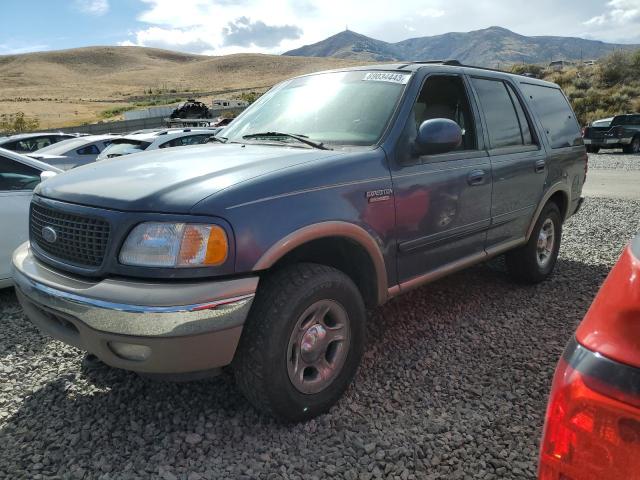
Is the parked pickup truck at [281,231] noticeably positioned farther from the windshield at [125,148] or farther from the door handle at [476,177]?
the windshield at [125,148]

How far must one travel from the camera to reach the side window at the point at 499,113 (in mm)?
3990

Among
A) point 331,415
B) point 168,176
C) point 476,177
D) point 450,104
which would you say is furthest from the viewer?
point 450,104

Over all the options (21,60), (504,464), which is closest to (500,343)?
(504,464)

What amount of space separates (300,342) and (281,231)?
0.61 meters

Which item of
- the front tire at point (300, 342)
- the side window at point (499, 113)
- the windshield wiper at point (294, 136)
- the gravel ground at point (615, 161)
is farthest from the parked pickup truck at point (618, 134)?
the front tire at point (300, 342)

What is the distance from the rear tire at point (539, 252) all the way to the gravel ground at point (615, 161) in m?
12.7

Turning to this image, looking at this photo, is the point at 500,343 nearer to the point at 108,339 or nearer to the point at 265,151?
the point at 265,151

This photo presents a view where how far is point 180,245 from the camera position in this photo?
2.28 m

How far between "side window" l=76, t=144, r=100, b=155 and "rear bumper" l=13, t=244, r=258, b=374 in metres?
9.08

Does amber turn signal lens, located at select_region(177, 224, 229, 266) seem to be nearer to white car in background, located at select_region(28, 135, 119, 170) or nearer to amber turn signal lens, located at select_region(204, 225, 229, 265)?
amber turn signal lens, located at select_region(204, 225, 229, 265)

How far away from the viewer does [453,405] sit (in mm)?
2943

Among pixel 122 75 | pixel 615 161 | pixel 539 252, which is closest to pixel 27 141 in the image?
pixel 539 252

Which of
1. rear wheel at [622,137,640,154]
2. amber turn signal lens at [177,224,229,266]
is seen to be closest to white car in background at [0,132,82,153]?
amber turn signal lens at [177,224,229,266]

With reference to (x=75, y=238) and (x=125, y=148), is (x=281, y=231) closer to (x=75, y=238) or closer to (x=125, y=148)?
(x=75, y=238)
